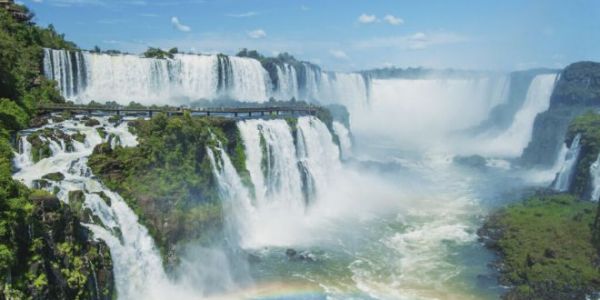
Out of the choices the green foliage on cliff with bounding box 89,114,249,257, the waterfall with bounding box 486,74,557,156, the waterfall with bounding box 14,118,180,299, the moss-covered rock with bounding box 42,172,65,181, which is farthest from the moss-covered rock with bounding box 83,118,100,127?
the waterfall with bounding box 486,74,557,156

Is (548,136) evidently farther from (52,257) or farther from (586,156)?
(52,257)

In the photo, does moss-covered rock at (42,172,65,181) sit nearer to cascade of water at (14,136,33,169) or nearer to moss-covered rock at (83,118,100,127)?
cascade of water at (14,136,33,169)

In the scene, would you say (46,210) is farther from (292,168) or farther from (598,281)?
(598,281)

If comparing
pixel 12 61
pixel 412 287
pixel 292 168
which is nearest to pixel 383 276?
pixel 412 287

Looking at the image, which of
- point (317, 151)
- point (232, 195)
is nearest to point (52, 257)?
point (232, 195)

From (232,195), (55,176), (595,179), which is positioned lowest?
(232,195)

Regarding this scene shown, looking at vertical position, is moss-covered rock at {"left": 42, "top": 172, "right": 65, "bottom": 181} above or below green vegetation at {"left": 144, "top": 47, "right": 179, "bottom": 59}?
below
